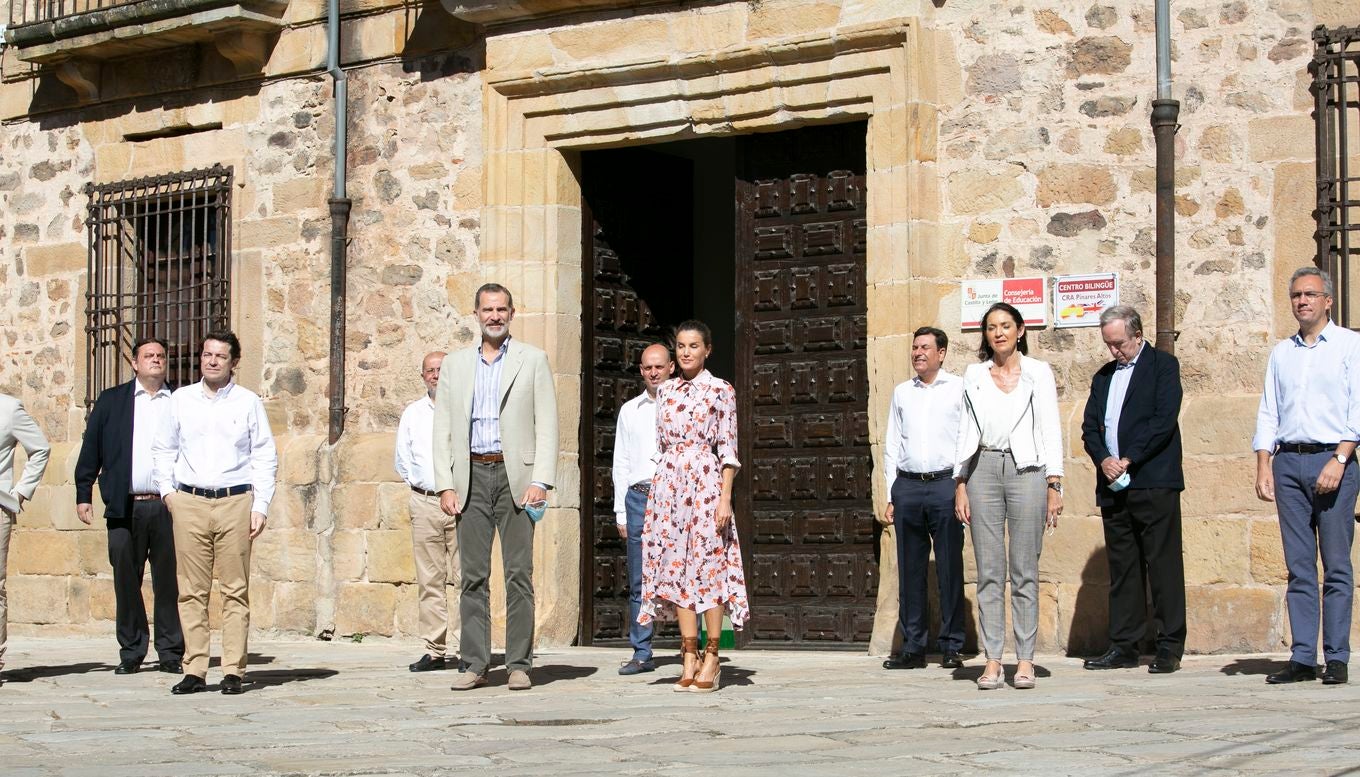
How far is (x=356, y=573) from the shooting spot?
1201 cm

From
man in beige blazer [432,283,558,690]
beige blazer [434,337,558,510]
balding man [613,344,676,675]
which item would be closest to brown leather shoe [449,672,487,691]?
man in beige blazer [432,283,558,690]

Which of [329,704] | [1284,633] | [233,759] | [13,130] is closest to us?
[233,759]

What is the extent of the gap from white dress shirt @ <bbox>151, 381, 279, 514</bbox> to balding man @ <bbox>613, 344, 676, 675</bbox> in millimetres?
1779

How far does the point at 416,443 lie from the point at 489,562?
65.6 inches

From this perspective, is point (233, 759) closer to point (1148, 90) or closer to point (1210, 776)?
point (1210, 776)

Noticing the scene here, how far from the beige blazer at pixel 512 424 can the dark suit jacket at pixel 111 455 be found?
2.21m

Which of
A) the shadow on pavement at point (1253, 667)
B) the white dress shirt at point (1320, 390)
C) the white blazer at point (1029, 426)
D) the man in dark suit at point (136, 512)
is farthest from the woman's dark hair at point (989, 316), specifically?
the man in dark suit at point (136, 512)

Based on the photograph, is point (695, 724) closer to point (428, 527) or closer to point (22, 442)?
point (428, 527)

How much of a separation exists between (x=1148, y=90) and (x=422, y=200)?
4552mm

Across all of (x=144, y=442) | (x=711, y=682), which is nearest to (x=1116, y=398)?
(x=711, y=682)

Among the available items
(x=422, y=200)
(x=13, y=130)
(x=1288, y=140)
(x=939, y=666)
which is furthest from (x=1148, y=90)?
(x=13, y=130)

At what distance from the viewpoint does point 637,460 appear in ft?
31.5

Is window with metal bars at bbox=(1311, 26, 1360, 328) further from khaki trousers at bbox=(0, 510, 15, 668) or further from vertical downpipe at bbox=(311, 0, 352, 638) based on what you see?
khaki trousers at bbox=(0, 510, 15, 668)

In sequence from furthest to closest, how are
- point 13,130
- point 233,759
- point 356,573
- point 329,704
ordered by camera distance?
point 13,130
point 356,573
point 329,704
point 233,759
